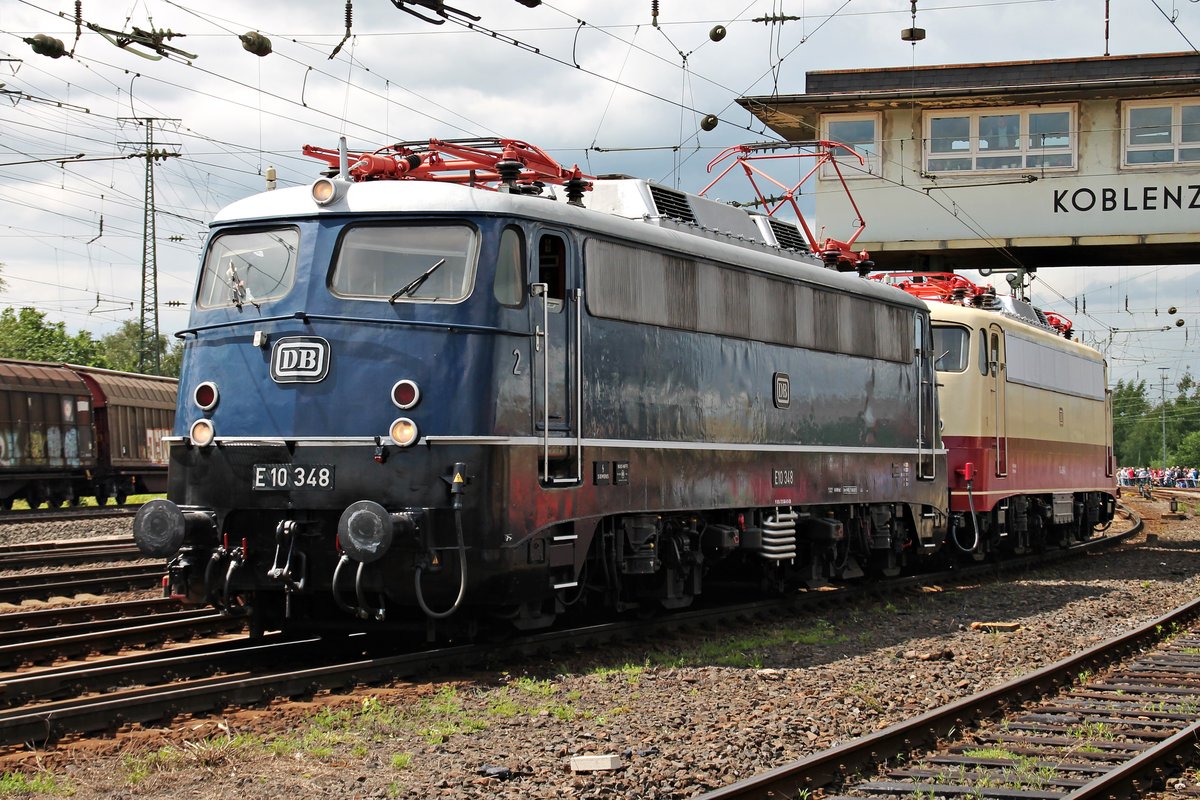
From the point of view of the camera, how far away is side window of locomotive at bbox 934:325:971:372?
20.5 m

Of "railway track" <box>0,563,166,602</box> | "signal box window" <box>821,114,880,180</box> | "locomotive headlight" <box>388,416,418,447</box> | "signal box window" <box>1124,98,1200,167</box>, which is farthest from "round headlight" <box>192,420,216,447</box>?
"signal box window" <box>1124,98,1200,167</box>

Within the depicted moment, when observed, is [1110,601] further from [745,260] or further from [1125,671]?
[745,260]

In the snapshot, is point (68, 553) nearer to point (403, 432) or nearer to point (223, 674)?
point (223, 674)

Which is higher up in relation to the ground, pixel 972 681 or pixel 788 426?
pixel 788 426

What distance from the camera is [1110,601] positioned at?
54.3 feet

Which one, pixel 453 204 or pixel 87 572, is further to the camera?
pixel 87 572

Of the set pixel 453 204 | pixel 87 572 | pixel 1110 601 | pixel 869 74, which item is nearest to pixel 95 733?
pixel 453 204

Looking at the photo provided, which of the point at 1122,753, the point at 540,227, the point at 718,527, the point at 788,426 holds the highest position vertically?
the point at 540,227

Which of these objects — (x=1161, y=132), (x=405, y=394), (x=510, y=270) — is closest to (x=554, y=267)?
(x=510, y=270)

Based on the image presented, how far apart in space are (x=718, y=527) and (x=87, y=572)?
8.33 m

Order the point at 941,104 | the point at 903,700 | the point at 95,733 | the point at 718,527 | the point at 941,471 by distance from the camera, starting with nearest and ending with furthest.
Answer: the point at 95,733 → the point at 903,700 → the point at 718,527 → the point at 941,471 → the point at 941,104

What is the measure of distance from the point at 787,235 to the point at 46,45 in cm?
879

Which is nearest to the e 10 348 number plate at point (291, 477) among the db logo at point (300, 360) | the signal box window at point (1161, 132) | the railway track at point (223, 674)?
the db logo at point (300, 360)

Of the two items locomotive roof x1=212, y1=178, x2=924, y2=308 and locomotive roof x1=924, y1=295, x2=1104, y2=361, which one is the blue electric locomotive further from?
locomotive roof x1=924, y1=295, x2=1104, y2=361
